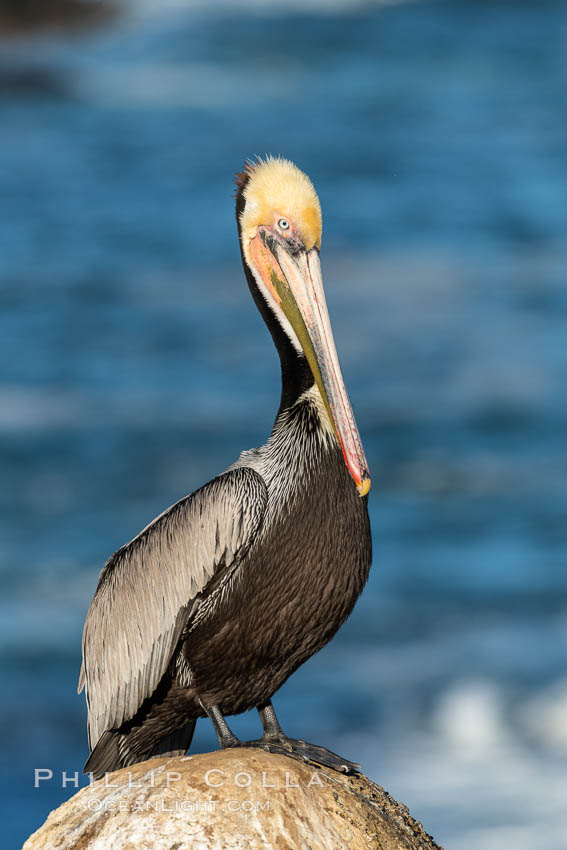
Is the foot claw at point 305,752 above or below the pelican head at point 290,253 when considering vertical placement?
below

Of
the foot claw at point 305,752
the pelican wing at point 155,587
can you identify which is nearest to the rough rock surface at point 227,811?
the foot claw at point 305,752

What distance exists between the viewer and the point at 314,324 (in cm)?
544

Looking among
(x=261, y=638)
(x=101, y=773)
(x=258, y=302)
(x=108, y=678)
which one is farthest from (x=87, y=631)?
(x=258, y=302)

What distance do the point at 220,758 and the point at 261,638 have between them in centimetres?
56

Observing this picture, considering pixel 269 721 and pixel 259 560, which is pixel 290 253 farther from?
pixel 269 721

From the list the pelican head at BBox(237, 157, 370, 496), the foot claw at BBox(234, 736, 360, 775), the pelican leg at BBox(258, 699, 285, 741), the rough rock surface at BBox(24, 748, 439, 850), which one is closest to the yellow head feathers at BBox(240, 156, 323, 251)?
the pelican head at BBox(237, 157, 370, 496)

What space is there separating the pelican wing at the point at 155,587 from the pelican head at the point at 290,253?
662 mm

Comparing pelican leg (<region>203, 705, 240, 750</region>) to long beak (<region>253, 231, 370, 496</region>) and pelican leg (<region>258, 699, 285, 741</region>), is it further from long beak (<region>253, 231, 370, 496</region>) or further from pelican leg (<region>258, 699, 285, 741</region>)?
long beak (<region>253, 231, 370, 496</region>)

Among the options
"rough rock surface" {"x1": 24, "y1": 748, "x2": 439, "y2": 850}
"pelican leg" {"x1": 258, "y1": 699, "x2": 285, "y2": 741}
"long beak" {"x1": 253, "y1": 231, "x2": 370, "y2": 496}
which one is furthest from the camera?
"pelican leg" {"x1": 258, "y1": 699, "x2": 285, "y2": 741}

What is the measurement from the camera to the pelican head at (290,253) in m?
5.39

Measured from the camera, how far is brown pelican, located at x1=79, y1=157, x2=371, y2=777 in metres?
5.02

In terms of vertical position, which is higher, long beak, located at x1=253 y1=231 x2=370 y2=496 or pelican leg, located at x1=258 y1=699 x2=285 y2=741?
long beak, located at x1=253 y1=231 x2=370 y2=496

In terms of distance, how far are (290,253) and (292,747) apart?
2.44m

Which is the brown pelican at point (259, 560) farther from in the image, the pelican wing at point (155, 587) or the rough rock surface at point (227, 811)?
the rough rock surface at point (227, 811)
